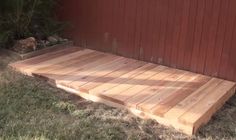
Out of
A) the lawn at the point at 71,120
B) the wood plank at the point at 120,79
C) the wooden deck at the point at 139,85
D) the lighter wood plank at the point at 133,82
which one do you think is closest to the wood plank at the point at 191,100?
the wooden deck at the point at 139,85

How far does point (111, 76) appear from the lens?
414 cm

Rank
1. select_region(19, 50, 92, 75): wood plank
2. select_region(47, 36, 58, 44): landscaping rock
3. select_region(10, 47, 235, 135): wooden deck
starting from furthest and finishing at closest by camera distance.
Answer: select_region(47, 36, 58, 44): landscaping rock < select_region(19, 50, 92, 75): wood plank < select_region(10, 47, 235, 135): wooden deck

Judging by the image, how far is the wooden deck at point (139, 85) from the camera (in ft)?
11.0

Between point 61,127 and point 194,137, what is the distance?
1083 millimetres

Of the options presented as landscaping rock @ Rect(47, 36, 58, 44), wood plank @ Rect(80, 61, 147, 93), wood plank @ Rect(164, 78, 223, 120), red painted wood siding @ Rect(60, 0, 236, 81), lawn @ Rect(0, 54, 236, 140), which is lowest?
lawn @ Rect(0, 54, 236, 140)

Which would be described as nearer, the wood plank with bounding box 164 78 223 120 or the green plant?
the wood plank with bounding box 164 78 223 120

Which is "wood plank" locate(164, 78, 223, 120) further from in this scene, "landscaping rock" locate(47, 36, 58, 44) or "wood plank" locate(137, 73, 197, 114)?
"landscaping rock" locate(47, 36, 58, 44)

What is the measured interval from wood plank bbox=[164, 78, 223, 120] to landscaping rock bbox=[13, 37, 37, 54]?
7.20 ft

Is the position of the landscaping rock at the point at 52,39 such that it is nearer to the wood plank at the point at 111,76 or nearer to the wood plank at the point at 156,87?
the wood plank at the point at 111,76

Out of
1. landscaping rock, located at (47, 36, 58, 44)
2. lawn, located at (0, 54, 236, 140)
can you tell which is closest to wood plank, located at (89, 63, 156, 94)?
lawn, located at (0, 54, 236, 140)

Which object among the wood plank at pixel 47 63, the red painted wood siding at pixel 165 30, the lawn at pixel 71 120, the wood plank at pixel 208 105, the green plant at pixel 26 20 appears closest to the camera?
the lawn at pixel 71 120

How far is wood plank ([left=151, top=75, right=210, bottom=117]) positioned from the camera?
336 cm

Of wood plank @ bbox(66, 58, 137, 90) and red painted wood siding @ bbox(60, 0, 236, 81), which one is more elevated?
red painted wood siding @ bbox(60, 0, 236, 81)

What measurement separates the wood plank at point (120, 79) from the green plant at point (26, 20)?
4.70 feet
